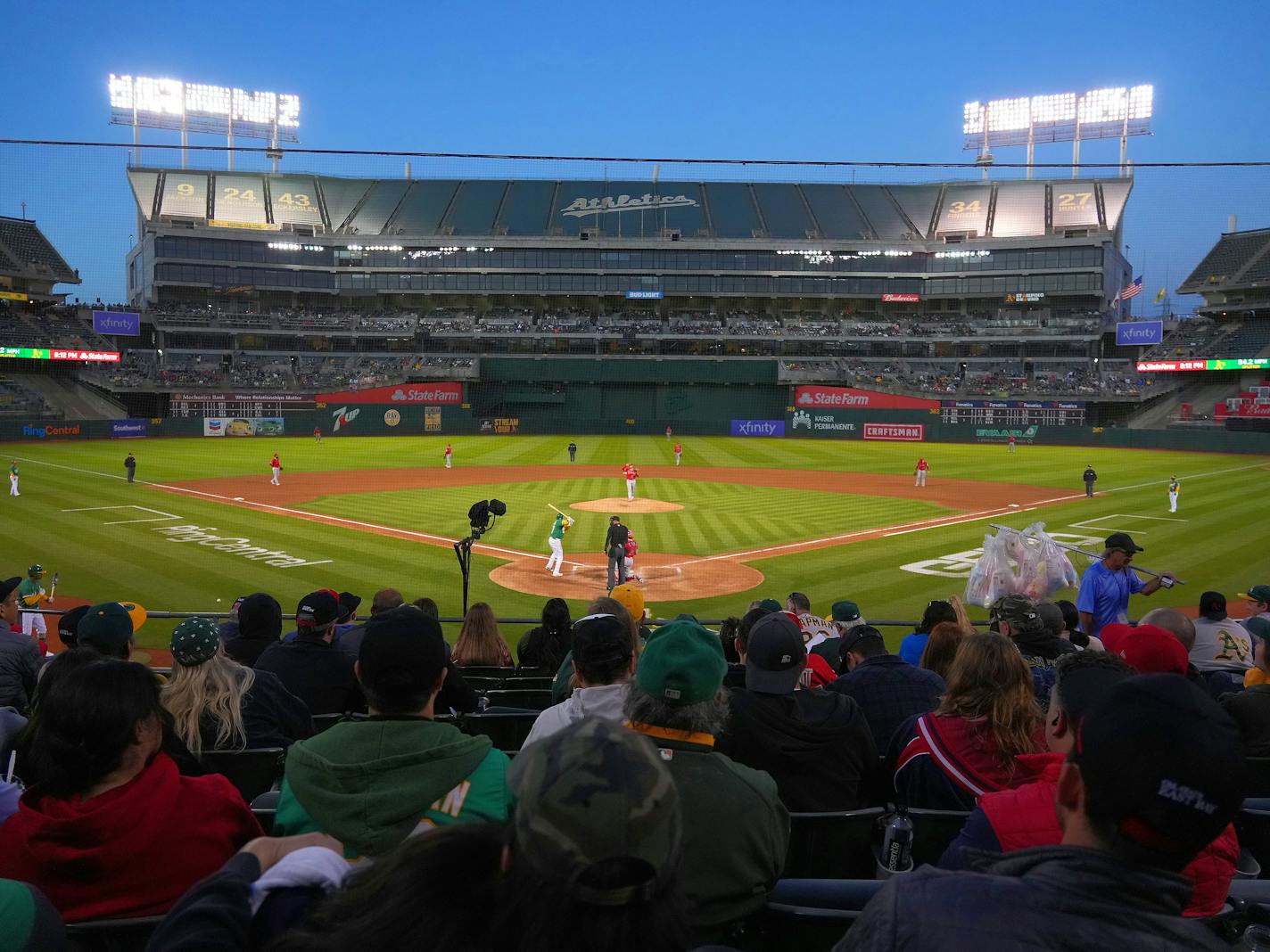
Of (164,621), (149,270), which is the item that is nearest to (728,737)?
(164,621)

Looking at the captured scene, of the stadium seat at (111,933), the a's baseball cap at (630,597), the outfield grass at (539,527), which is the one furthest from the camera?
the outfield grass at (539,527)

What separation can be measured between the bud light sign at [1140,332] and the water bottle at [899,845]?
8090 cm

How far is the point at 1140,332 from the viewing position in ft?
235

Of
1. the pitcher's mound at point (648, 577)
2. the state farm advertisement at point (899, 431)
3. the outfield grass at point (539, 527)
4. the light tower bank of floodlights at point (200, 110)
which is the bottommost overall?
the pitcher's mound at point (648, 577)

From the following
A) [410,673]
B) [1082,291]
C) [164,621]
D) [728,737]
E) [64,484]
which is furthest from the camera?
[1082,291]

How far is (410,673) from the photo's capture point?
297cm

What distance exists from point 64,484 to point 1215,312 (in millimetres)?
83372

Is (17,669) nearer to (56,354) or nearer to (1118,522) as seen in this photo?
(1118,522)

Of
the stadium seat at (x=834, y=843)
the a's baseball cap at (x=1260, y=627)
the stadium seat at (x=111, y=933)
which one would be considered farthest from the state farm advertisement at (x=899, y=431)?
the stadium seat at (x=111, y=933)

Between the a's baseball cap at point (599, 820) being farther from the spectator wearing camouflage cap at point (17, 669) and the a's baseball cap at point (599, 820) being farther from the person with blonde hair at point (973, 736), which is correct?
the spectator wearing camouflage cap at point (17, 669)

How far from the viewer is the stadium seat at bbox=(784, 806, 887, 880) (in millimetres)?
3785

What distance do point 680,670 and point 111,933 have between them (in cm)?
201

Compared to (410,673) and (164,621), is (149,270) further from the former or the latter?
(410,673)

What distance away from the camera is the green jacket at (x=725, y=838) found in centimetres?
278
